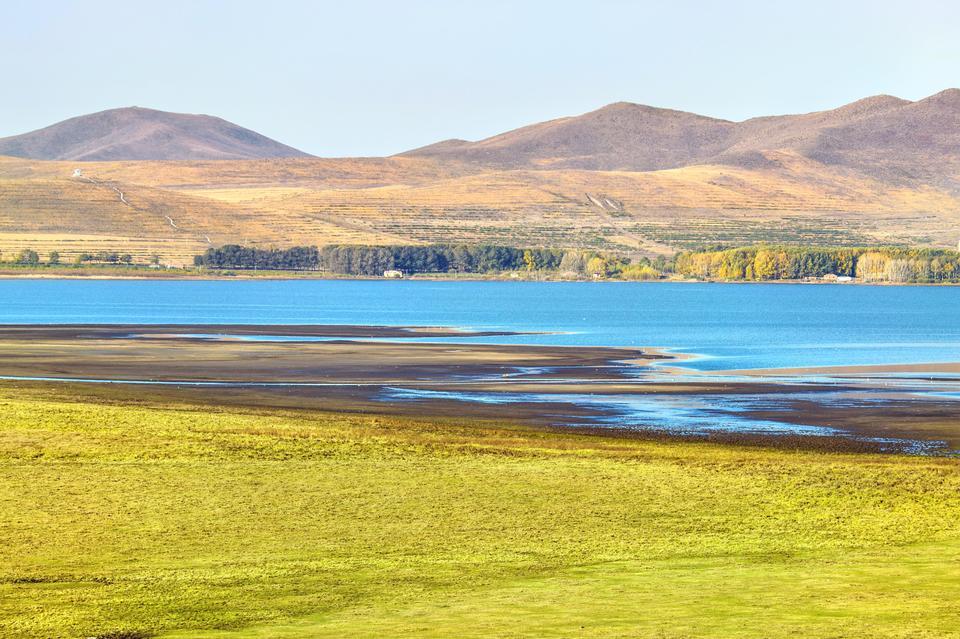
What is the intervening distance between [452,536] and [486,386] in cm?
3403

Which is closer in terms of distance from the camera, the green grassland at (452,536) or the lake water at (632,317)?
the green grassland at (452,536)

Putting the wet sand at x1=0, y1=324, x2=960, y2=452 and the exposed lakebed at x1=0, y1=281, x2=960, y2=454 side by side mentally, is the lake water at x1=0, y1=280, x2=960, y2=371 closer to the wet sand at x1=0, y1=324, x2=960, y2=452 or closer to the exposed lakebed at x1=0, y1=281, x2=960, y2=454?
the exposed lakebed at x1=0, y1=281, x2=960, y2=454

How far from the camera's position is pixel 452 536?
22641 mm

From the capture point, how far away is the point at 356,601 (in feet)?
57.9

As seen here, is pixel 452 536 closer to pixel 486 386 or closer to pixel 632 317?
pixel 486 386

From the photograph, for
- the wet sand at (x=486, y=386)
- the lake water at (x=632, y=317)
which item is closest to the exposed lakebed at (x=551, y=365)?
the wet sand at (x=486, y=386)

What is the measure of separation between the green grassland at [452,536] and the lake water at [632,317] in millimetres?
38476

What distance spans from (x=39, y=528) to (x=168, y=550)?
8.55 ft

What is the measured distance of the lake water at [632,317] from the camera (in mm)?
85062

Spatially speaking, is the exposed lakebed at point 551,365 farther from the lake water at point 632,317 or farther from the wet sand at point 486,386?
the lake water at point 632,317

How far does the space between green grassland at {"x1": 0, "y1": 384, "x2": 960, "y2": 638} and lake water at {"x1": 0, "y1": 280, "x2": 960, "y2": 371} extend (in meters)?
38.5

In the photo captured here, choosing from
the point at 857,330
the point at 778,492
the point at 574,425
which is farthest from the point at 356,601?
the point at 857,330

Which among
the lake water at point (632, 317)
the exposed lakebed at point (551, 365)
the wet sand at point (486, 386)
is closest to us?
the wet sand at point (486, 386)

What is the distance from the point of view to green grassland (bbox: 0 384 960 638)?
16375 mm
